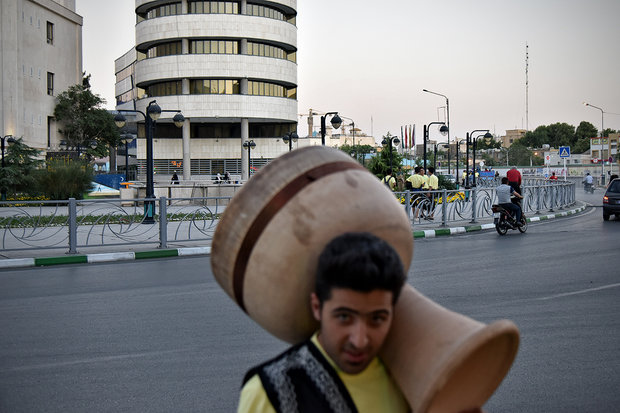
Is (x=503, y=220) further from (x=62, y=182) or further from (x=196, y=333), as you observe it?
(x=62, y=182)

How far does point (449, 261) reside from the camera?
11.6 metres

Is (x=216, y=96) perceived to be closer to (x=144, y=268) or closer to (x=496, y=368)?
(x=144, y=268)

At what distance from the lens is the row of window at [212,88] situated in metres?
56.6

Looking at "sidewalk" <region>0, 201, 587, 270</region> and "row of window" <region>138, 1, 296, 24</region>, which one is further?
"row of window" <region>138, 1, 296, 24</region>

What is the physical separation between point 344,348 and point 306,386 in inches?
5.1

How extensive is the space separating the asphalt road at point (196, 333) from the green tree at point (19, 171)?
24.6 metres

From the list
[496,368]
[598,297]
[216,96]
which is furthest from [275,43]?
[496,368]

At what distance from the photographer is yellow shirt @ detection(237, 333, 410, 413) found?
1.42m

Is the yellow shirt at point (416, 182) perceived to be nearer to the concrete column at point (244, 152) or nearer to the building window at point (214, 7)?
the concrete column at point (244, 152)

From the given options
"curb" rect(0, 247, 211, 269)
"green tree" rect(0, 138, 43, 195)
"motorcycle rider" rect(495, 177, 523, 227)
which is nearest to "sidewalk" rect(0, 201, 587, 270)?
"curb" rect(0, 247, 211, 269)

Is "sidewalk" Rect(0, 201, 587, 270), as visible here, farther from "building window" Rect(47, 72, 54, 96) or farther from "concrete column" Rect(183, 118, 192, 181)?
"building window" Rect(47, 72, 54, 96)

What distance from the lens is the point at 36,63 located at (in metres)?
55.5

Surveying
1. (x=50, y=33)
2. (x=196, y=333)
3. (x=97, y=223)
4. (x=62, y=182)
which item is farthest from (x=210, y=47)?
(x=196, y=333)

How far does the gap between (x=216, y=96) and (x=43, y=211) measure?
144 feet
